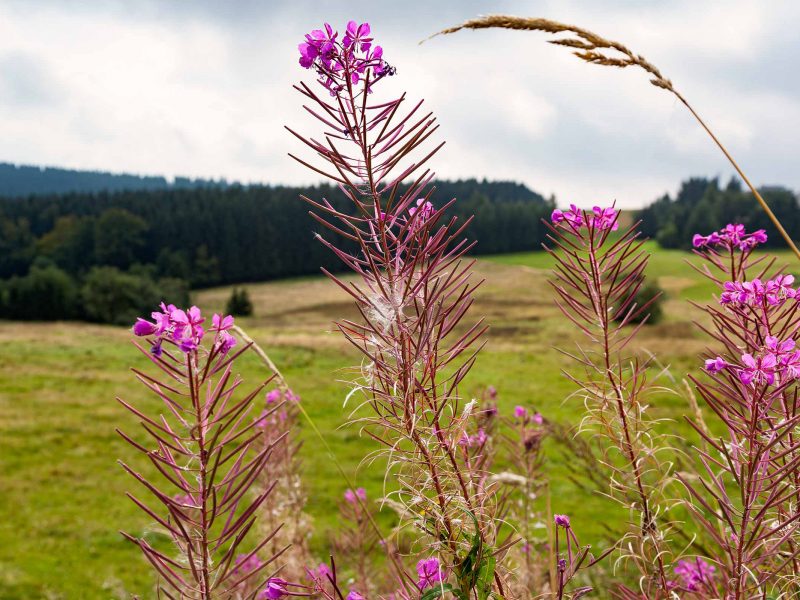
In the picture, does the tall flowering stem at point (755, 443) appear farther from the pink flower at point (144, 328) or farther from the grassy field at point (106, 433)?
the pink flower at point (144, 328)

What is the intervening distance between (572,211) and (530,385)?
76.5 feet

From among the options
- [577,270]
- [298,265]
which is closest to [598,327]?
[577,270]

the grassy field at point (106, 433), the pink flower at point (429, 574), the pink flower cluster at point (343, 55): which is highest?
the pink flower cluster at point (343, 55)

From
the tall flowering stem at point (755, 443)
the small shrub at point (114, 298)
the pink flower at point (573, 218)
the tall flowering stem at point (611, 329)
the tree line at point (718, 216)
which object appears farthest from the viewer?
the tree line at point (718, 216)

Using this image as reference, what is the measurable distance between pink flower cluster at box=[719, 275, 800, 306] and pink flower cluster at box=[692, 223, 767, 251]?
1.45ft

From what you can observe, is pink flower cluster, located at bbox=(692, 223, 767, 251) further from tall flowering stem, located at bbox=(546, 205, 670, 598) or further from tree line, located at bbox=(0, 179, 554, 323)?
tree line, located at bbox=(0, 179, 554, 323)

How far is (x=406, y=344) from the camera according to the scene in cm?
143

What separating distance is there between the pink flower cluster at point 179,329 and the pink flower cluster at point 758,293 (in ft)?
3.93

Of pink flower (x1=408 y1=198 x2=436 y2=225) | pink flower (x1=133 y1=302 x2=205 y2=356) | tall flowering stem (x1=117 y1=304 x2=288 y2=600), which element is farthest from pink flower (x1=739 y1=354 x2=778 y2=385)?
pink flower (x1=133 y1=302 x2=205 y2=356)

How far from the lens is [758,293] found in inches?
59.8

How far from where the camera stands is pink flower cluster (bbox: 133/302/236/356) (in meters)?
1.18

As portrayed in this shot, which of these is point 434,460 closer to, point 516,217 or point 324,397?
point 324,397

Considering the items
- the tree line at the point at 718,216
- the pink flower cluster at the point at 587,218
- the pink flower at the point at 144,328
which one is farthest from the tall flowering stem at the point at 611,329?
the tree line at the point at 718,216

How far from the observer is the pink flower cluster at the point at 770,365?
51.1 inches
